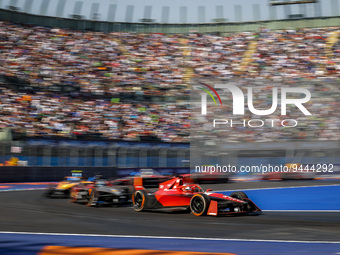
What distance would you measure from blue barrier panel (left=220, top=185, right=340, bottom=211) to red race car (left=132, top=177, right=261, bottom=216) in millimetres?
2332

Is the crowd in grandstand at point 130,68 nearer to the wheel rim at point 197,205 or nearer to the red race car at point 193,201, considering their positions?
the red race car at point 193,201

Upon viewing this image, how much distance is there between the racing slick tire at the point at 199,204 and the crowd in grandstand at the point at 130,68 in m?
15.8

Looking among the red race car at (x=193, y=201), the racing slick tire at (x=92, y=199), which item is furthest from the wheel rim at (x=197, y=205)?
the racing slick tire at (x=92, y=199)

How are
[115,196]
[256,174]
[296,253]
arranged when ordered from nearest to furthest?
[296,253]
[115,196]
[256,174]

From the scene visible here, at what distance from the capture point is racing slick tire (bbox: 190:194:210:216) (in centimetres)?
1082

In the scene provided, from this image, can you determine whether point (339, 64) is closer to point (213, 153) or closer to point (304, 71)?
point (304, 71)

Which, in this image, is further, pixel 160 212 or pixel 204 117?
pixel 204 117

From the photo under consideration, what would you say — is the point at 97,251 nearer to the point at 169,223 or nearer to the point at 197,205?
the point at 169,223

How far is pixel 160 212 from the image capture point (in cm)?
1230

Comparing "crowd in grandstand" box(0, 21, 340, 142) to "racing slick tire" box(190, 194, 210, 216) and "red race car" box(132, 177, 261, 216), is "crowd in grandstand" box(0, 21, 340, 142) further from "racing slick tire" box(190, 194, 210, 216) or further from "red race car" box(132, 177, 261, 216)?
"racing slick tire" box(190, 194, 210, 216)

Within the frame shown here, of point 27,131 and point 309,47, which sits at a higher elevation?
point 309,47

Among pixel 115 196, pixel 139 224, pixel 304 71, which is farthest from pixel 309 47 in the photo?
pixel 139 224

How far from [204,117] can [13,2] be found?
2301 centimetres

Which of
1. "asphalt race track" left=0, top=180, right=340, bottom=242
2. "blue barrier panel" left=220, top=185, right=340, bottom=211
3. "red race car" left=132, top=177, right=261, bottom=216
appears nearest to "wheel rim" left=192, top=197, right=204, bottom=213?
"red race car" left=132, top=177, right=261, bottom=216
